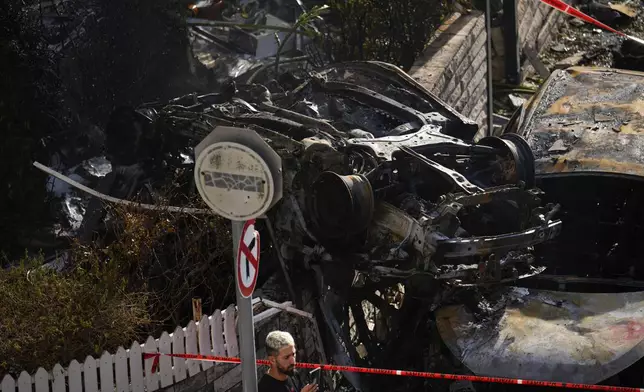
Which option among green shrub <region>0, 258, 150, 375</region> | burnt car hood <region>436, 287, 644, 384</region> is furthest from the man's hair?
burnt car hood <region>436, 287, 644, 384</region>

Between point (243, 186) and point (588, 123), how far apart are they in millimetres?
6480

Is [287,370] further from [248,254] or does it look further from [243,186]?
[243,186]

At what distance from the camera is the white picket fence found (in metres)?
7.06

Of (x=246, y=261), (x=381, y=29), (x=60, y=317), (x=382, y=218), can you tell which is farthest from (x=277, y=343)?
(x=381, y=29)

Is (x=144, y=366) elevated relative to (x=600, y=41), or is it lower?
elevated

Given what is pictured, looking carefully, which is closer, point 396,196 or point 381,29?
point 396,196

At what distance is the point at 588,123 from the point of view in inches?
419

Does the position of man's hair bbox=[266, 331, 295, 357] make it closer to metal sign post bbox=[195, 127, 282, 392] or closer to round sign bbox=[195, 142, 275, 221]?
metal sign post bbox=[195, 127, 282, 392]

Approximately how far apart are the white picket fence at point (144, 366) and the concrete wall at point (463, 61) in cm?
627

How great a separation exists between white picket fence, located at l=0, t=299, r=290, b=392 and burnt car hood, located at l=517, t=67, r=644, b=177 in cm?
359

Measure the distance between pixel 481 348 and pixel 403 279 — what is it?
845 mm

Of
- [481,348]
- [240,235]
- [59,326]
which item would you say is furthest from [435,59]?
[240,235]

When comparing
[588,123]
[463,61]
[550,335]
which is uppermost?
[588,123]

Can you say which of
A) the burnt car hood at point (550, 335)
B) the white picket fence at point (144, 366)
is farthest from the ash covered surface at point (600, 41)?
the white picket fence at point (144, 366)
